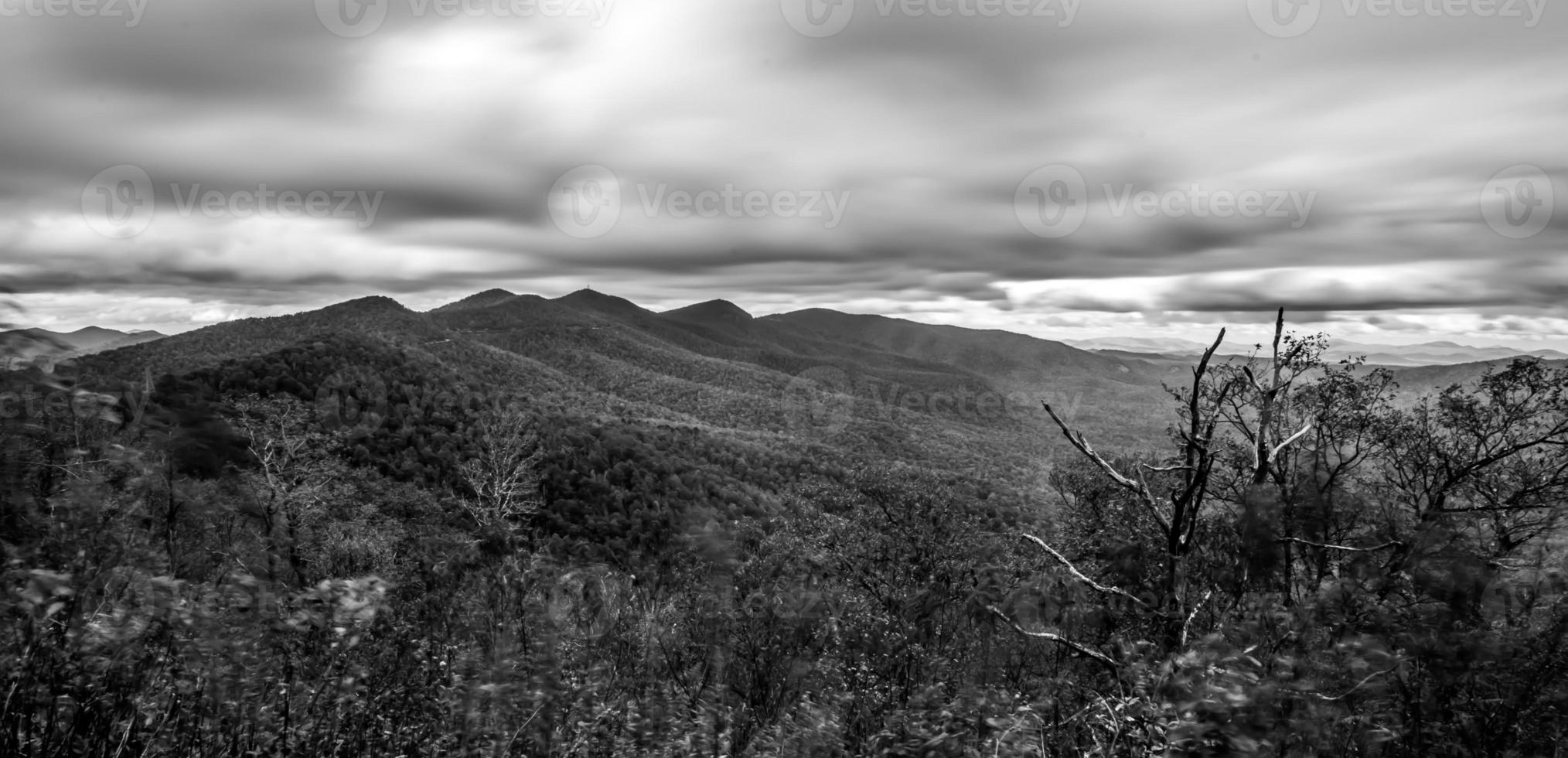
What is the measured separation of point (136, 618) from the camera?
4.32 m

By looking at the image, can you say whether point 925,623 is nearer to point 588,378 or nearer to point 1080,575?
point 1080,575

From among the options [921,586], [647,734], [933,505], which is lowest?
[921,586]

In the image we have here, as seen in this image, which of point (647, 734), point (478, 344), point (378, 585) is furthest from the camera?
point (478, 344)

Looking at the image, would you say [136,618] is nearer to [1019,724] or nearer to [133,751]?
[133,751]

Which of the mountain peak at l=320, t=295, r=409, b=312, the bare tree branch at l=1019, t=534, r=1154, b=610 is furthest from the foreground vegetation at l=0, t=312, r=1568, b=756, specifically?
the mountain peak at l=320, t=295, r=409, b=312

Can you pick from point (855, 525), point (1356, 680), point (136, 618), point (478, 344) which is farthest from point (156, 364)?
point (1356, 680)

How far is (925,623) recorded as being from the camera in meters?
14.3

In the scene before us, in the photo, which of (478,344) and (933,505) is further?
(478,344)

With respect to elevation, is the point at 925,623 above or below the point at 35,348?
below

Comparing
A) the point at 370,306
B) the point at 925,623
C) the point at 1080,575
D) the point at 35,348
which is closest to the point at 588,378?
the point at 370,306

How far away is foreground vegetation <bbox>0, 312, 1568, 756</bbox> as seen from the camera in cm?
414

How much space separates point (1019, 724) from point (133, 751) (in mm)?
4973

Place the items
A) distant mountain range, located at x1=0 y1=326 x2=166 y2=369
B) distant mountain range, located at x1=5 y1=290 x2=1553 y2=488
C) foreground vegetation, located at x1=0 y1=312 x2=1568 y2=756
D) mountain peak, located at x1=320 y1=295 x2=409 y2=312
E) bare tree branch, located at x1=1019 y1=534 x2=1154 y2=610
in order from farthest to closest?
1. mountain peak, located at x1=320 y1=295 x2=409 y2=312
2. distant mountain range, located at x1=5 y1=290 x2=1553 y2=488
3. distant mountain range, located at x1=0 y1=326 x2=166 y2=369
4. bare tree branch, located at x1=1019 y1=534 x2=1154 y2=610
5. foreground vegetation, located at x1=0 y1=312 x2=1568 y2=756

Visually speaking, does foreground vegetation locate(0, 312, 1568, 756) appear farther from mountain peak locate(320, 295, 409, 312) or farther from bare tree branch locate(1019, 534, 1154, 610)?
mountain peak locate(320, 295, 409, 312)
